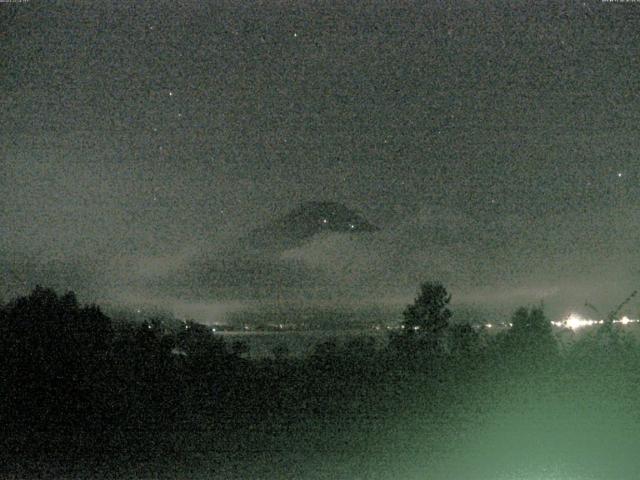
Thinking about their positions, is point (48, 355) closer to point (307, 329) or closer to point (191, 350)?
point (191, 350)

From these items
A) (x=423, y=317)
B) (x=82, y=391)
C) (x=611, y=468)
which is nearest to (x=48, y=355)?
(x=82, y=391)

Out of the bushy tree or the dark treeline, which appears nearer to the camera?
the dark treeline

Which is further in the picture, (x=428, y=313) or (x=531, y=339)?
(x=428, y=313)

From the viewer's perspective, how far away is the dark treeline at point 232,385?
36.3 ft

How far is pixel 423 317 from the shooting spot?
15.9 meters

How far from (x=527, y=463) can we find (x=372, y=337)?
4.93 m

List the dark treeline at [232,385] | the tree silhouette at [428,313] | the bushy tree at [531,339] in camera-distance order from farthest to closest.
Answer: the tree silhouette at [428,313], the bushy tree at [531,339], the dark treeline at [232,385]

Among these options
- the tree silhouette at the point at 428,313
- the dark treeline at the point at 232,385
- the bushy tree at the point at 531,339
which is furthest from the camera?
the tree silhouette at the point at 428,313

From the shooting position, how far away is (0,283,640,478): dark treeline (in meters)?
11.1

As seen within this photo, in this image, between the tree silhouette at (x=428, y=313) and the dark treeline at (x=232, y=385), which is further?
the tree silhouette at (x=428, y=313)

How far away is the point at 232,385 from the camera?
41.2 ft

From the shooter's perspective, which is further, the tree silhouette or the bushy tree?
the tree silhouette

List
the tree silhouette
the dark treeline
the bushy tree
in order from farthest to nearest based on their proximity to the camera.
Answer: the tree silhouette < the bushy tree < the dark treeline

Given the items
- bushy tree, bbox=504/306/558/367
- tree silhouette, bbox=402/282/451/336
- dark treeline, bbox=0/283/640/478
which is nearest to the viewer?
dark treeline, bbox=0/283/640/478
